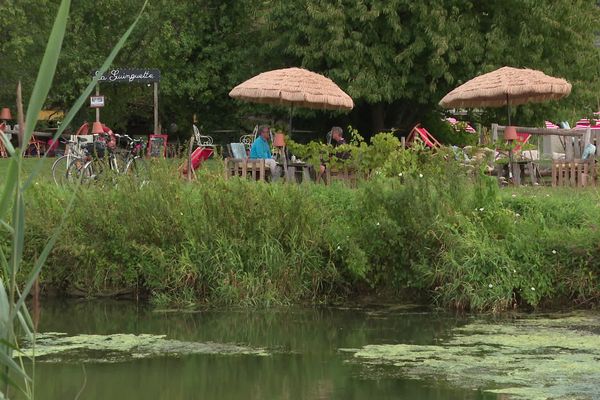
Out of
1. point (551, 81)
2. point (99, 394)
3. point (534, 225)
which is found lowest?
point (99, 394)

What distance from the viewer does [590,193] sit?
1449 cm

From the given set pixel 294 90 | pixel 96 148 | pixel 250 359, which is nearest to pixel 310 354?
pixel 250 359

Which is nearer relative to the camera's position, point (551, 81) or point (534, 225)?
point (534, 225)

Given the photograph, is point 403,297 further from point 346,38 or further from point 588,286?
point 346,38

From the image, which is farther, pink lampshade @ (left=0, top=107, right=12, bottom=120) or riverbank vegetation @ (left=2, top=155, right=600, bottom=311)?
pink lampshade @ (left=0, top=107, right=12, bottom=120)

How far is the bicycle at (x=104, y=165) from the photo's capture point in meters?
13.7

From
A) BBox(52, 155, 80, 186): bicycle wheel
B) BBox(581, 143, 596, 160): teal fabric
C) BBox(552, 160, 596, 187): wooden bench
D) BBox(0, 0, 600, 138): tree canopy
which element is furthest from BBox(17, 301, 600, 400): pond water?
BBox(0, 0, 600, 138): tree canopy

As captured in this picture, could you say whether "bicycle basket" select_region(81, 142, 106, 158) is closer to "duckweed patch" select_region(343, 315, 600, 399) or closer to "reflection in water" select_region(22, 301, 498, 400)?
"reflection in water" select_region(22, 301, 498, 400)

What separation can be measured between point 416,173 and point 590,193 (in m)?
2.48

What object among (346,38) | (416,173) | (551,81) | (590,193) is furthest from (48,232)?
(346,38)

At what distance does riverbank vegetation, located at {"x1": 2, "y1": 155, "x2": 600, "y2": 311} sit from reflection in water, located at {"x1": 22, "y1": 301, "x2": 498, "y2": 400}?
0.39 m

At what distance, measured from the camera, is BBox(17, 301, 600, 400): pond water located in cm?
859

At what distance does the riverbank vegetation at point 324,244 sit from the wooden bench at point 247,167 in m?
3.90

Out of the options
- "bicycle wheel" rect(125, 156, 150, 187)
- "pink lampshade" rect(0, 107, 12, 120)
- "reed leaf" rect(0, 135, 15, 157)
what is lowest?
"bicycle wheel" rect(125, 156, 150, 187)
